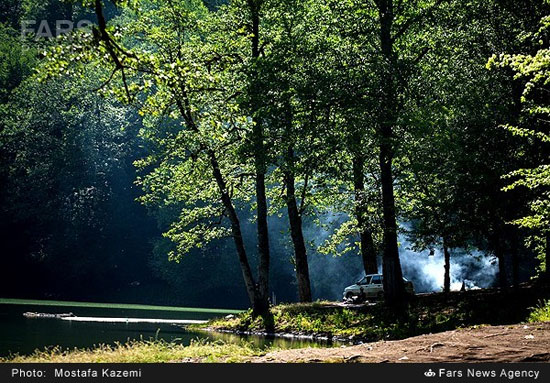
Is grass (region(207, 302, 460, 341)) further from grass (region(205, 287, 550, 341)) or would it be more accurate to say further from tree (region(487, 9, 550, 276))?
tree (region(487, 9, 550, 276))

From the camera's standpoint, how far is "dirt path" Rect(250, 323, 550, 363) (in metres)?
10.9

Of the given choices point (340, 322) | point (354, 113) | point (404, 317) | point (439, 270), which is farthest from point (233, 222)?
point (439, 270)

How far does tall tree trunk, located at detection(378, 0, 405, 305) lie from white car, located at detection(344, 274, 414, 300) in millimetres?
8202

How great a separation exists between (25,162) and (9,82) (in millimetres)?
10844

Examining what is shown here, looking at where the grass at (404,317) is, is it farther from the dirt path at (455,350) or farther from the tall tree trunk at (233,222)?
the dirt path at (455,350)

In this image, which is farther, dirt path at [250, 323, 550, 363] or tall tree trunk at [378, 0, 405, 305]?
tall tree trunk at [378, 0, 405, 305]

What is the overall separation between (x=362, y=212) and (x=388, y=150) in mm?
5016

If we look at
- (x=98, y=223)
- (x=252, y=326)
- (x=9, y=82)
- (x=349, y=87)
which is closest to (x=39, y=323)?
(x=252, y=326)

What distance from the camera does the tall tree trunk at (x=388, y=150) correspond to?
24.0 m

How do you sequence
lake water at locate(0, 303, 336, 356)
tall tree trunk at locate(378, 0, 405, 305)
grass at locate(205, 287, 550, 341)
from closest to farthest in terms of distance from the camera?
1. lake water at locate(0, 303, 336, 356)
2. grass at locate(205, 287, 550, 341)
3. tall tree trunk at locate(378, 0, 405, 305)

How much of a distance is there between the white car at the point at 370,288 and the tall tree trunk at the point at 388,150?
8.20 meters

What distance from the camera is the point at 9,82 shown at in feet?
231

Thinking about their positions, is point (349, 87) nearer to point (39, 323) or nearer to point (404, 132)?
point (404, 132)

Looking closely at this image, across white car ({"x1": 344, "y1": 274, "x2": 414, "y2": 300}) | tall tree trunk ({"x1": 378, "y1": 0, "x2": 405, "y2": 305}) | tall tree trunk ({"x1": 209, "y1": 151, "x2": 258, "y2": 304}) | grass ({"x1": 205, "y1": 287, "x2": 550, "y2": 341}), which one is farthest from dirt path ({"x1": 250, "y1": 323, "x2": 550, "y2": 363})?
white car ({"x1": 344, "y1": 274, "x2": 414, "y2": 300})
